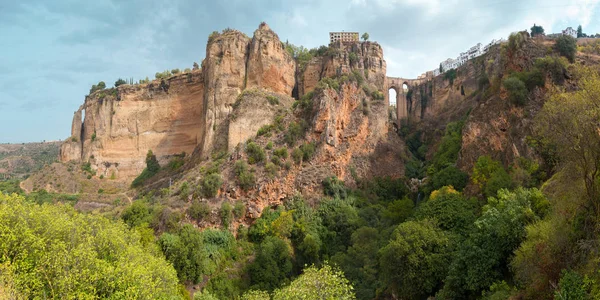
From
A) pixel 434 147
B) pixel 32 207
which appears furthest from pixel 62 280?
pixel 434 147

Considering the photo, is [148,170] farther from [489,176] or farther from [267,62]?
[489,176]

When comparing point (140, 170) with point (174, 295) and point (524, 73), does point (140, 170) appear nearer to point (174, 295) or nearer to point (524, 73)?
point (174, 295)

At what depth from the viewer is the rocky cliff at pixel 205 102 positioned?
41.7 metres

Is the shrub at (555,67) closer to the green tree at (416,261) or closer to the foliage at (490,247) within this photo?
the foliage at (490,247)

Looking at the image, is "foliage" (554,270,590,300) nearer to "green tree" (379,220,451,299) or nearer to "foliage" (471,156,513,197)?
"green tree" (379,220,451,299)

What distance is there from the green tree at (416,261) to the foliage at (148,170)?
3322cm

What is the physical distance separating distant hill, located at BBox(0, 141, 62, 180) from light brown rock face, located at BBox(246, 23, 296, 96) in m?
41.9

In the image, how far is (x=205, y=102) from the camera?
44719 mm

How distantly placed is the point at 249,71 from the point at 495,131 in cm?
2434

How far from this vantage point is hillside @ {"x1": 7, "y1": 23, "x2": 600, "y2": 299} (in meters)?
15.2

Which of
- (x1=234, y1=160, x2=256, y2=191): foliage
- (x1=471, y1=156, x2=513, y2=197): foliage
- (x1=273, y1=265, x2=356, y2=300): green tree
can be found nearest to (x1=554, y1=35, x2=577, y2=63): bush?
(x1=471, y1=156, x2=513, y2=197): foliage

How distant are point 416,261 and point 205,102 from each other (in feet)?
97.7

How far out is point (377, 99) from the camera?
45.0 meters

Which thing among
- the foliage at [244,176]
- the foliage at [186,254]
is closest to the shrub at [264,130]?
the foliage at [244,176]
